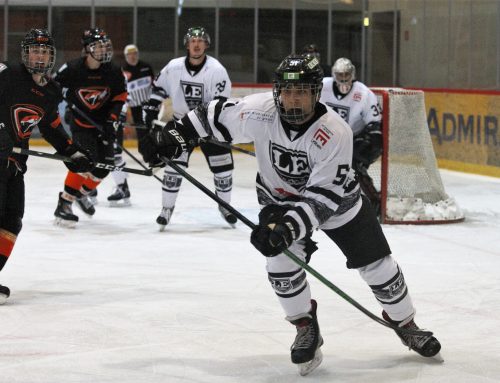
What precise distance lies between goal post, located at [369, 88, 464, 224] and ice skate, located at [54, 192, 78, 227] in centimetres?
204

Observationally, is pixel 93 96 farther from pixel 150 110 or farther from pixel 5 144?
pixel 5 144

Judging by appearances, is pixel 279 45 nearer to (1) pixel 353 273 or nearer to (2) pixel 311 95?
(1) pixel 353 273

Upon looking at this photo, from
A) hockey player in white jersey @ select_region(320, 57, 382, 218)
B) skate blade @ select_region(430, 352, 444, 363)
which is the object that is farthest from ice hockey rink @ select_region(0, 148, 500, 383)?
hockey player in white jersey @ select_region(320, 57, 382, 218)

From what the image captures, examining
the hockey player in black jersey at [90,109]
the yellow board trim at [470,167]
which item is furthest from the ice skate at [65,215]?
the yellow board trim at [470,167]

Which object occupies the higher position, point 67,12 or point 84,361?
point 67,12

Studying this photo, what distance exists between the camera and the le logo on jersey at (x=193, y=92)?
6281 mm

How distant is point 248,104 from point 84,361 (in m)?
1.01

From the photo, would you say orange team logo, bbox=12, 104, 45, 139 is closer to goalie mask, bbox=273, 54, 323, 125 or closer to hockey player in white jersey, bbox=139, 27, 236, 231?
goalie mask, bbox=273, 54, 323, 125

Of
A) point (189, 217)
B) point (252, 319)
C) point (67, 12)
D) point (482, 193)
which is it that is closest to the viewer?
point (252, 319)

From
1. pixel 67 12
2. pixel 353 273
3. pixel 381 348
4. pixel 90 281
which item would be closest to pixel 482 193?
pixel 353 273

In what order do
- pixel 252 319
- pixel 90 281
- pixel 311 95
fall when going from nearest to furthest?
pixel 311 95, pixel 252 319, pixel 90 281

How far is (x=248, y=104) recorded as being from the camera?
320 cm

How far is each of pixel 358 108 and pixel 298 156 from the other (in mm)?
3620

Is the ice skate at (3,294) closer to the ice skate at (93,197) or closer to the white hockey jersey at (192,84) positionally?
the white hockey jersey at (192,84)
